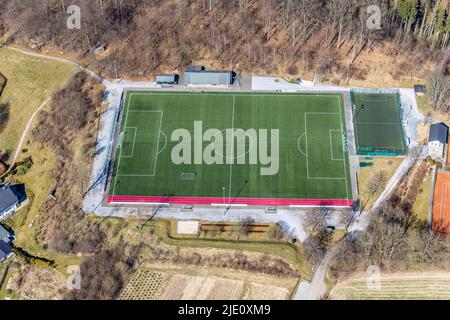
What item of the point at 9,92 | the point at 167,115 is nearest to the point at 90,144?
the point at 167,115

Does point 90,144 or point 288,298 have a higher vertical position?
point 90,144

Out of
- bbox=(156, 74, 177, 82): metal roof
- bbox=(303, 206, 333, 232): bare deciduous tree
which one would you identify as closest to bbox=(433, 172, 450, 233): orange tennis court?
bbox=(303, 206, 333, 232): bare deciduous tree

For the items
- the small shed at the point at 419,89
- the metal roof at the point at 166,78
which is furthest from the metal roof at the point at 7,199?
the small shed at the point at 419,89

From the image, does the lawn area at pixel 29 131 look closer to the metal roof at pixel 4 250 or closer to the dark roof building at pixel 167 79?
the metal roof at pixel 4 250

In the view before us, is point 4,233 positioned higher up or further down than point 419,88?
further down

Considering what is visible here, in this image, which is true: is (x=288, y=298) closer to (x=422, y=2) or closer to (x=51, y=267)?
(x=51, y=267)

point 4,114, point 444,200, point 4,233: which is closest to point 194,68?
point 4,114

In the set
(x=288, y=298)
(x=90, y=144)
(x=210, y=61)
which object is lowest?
(x=288, y=298)

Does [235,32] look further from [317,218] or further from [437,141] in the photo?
[317,218]
